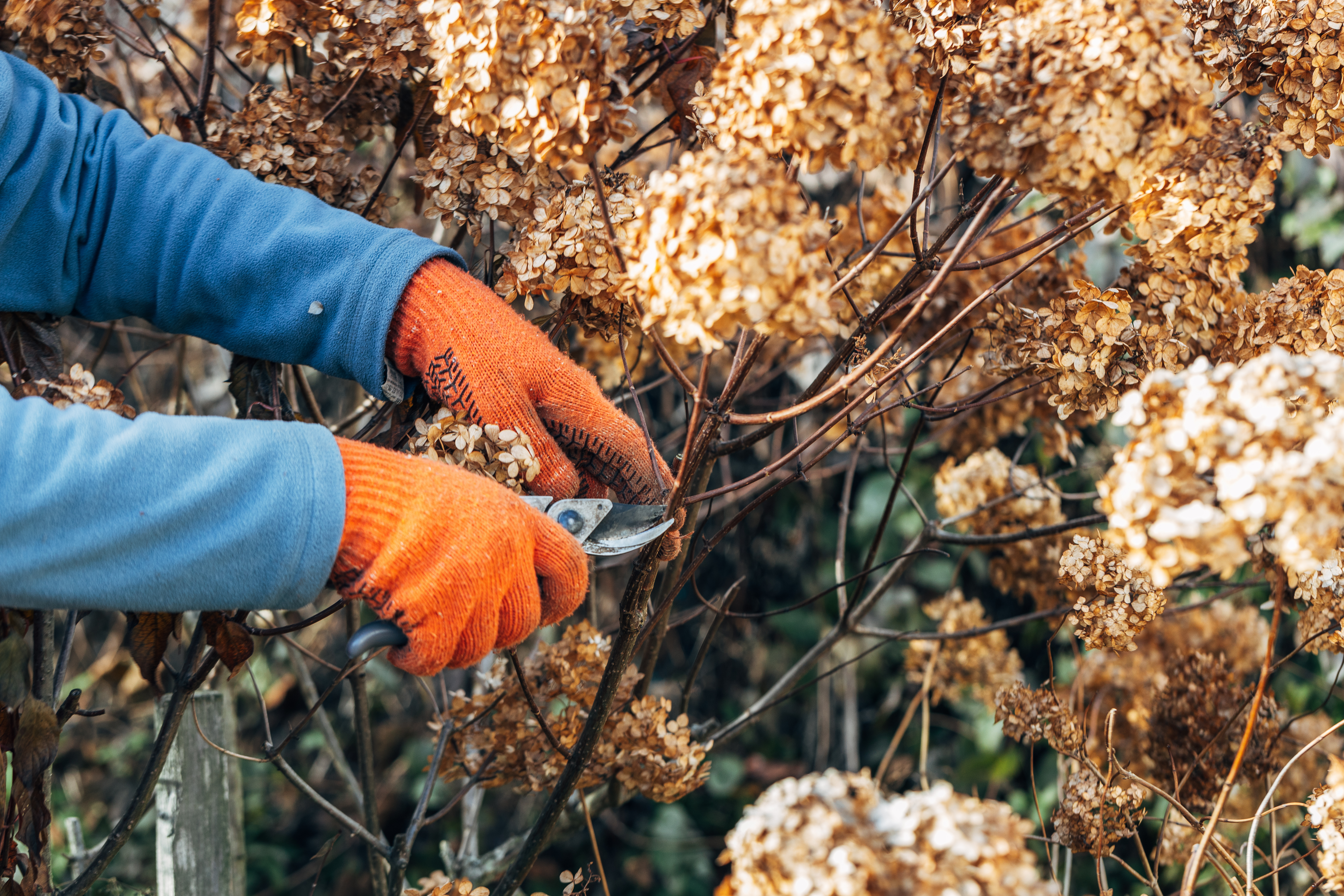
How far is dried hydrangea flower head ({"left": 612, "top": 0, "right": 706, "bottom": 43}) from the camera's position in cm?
97

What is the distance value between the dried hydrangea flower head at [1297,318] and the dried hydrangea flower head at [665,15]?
0.71 m

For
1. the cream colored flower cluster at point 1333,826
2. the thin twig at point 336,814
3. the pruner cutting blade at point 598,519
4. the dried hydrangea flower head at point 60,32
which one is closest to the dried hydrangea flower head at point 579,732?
the thin twig at point 336,814

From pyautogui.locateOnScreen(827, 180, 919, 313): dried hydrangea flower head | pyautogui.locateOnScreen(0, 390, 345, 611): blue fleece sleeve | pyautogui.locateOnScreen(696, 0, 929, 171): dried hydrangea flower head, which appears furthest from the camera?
pyautogui.locateOnScreen(827, 180, 919, 313): dried hydrangea flower head

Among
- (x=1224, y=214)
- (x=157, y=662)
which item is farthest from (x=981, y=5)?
(x=157, y=662)

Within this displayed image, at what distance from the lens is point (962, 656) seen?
193 centimetres

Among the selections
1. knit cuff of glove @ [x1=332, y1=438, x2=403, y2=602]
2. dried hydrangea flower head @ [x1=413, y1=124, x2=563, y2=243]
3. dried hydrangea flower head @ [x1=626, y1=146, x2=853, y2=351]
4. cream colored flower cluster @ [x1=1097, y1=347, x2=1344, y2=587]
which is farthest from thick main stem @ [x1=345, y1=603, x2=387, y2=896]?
cream colored flower cluster @ [x1=1097, y1=347, x2=1344, y2=587]

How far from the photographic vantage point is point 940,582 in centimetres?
266

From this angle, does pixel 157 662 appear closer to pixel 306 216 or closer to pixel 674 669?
pixel 306 216

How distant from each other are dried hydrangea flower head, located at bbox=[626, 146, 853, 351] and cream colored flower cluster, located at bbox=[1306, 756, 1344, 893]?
0.62 m

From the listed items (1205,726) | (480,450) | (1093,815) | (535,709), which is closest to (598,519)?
(480,450)

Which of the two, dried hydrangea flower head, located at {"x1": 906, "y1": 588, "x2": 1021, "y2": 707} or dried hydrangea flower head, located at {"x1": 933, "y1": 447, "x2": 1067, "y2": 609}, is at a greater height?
dried hydrangea flower head, located at {"x1": 933, "y1": 447, "x2": 1067, "y2": 609}

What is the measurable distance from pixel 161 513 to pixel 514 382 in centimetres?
42

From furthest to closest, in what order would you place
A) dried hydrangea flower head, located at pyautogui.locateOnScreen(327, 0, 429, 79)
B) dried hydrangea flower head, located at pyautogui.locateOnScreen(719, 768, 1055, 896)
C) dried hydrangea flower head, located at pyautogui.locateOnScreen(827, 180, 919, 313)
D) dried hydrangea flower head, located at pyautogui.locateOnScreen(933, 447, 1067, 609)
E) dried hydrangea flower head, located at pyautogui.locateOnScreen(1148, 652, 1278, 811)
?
dried hydrangea flower head, located at pyautogui.locateOnScreen(933, 447, 1067, 609), dried hydrangea flower head, located at pyautogui.locateOnScreen(827, 180, 919, 313), dried hydrangea flower head, located at pyautogui.locateOnScreen(1148, 652, 1278, 811), dried hydrangea flower head, located at pyautogui.locateOnScreen(327, 0, 429, 79), dried hydrangea flower head, located at pyautogui.locateOnScreen(719, 768, 1055, 896)

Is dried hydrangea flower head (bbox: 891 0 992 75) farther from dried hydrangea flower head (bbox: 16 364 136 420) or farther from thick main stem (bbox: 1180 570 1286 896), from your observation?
dried hydrangea flower head (bbox: 16 364 136 420)
